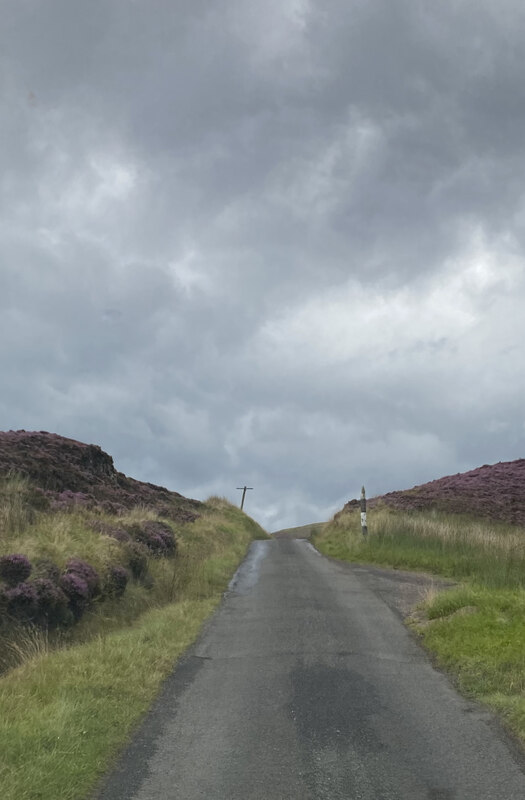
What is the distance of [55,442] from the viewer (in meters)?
27.3

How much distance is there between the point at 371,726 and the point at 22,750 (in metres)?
3.49

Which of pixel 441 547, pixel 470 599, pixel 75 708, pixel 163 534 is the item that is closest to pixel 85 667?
pixel 75 708

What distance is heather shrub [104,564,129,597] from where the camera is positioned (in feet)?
40.7

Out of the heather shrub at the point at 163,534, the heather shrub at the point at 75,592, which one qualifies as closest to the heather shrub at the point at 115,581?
the heather shrub at the point at 75,592

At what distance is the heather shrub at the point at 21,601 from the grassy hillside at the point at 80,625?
17 millimetres

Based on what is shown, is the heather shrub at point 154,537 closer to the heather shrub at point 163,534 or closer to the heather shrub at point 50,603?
the heather shrub at point 163,534

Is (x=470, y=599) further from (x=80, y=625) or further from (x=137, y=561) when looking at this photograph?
(x=137, y=561)

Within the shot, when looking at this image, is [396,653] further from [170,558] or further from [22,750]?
[170,558]

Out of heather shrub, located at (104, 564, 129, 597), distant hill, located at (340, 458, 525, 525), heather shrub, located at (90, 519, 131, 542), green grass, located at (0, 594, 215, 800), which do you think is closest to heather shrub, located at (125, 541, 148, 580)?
heather shrub, located at (90, 519, 131, 542)

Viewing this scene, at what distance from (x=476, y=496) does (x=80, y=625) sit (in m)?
27.9

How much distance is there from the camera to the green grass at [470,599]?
7559mm

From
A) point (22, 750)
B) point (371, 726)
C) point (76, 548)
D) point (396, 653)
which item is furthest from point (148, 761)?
point (76, 548)

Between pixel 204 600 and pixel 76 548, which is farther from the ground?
pixel 76 548

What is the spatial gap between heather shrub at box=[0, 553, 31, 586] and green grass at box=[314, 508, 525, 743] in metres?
7.10
